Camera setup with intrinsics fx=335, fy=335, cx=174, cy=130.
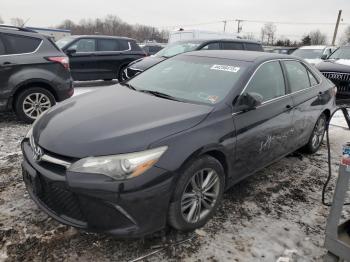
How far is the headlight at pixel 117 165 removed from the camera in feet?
7.72

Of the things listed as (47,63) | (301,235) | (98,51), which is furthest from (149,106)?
(98,51)

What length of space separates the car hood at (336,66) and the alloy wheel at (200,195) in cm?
712

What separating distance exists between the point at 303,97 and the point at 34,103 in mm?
4359

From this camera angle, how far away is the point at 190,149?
2641mm

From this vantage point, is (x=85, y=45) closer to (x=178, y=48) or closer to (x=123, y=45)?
(x=123, y=45)

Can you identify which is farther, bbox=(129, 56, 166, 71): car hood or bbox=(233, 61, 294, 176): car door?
bbox=(129, 56, 166, 71): car hood

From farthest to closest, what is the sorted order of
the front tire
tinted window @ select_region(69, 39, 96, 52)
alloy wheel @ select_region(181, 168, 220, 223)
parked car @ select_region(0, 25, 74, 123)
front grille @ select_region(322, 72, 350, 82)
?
tinted window @ select_region(69, 39, 96, 52), front grille @ select_region(322, 72, 350, 82), parked car @ select_region(0, 25, 74, 123), alloy wheel @ select_region(181, 168, 220, 223), the front tire

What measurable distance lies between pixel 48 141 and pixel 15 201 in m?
1.05

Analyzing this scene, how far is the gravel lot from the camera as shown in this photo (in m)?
2.65

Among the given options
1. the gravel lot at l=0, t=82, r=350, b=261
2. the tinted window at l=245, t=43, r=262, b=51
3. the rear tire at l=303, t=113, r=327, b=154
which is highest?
the tinted window at l=245, t=43, r=262, b=51

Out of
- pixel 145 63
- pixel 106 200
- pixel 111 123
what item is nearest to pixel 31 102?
pixel 111 123

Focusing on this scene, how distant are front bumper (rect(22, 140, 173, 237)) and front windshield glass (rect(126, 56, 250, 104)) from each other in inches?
45.0

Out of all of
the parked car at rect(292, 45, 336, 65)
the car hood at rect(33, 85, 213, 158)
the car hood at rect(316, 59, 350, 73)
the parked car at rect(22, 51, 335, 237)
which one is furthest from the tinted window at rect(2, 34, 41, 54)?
the parked car at rect(292, 45, 336, 65)

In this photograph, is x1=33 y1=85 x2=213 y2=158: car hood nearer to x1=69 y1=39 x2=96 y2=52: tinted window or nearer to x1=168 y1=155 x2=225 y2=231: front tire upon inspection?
x1=168 y1=155 x2=225 y2=231: front tire
